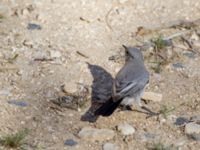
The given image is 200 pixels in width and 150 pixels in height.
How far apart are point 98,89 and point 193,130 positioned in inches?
41.8

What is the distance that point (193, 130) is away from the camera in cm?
605

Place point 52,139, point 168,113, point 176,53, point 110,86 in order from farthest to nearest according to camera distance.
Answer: point 176,53, point 110,86, point 168,113, point 52,139

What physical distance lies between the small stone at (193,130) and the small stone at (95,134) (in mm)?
668

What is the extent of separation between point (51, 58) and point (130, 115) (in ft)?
3.72

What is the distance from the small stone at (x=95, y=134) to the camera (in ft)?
19.1

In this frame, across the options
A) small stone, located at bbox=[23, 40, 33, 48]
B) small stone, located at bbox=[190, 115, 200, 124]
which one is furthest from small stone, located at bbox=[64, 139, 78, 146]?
small stone, located at bbox=[23, 40, 33, 48]

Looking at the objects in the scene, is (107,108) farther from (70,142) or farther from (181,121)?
(181,121)

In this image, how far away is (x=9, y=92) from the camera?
6.36m

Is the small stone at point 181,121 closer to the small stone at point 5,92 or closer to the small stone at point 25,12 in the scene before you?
the small stone at point 5,92

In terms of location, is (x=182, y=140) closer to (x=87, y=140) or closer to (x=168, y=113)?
(x=168, y=113)

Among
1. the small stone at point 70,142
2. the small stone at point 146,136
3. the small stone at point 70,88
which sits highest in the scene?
the small stone at point 70,88

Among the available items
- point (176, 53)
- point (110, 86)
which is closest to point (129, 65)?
point (110, 86)

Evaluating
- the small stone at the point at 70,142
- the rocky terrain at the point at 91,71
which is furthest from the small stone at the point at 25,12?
the small stone at the point at 70,142

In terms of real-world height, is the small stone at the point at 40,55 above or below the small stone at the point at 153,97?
above
